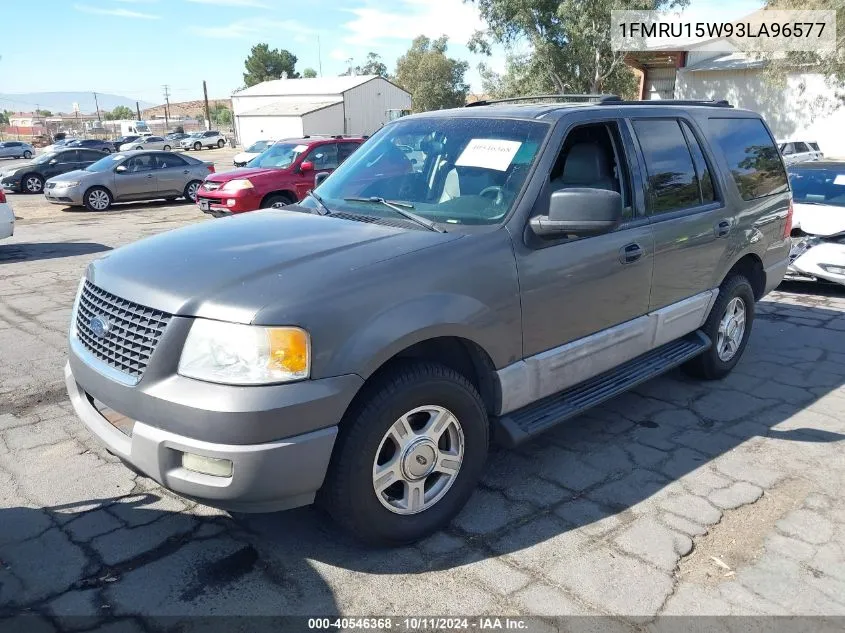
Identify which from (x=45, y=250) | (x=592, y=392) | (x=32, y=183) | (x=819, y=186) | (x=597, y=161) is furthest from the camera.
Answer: (x=32, y=183)

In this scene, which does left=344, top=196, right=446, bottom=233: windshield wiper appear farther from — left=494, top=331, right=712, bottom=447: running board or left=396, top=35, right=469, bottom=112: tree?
left=396, top=35, right=469, bottom=112: tree

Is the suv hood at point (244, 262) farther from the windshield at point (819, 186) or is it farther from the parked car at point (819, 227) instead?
the windshield at point (819, 186)

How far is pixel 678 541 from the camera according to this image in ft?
10.3

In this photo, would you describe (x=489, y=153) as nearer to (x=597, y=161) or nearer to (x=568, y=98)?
(x=597, y=161)

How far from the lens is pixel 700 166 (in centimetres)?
458

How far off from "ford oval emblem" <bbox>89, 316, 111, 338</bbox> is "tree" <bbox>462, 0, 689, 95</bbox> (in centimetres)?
2700

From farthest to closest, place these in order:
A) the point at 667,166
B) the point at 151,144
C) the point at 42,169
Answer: the point at 151,144 → the point at 42,169 → the point at 667,166

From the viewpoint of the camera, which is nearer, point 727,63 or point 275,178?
point 275,178

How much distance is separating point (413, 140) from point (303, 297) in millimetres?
1794

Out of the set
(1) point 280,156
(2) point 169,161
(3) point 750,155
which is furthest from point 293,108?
(3) point 750,155

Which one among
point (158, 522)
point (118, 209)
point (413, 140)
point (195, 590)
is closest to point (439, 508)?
point (195, 590)

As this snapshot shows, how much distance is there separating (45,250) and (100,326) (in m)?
9.35

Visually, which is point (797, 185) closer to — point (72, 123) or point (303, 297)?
point (303, 297)

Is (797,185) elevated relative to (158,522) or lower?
elevated
